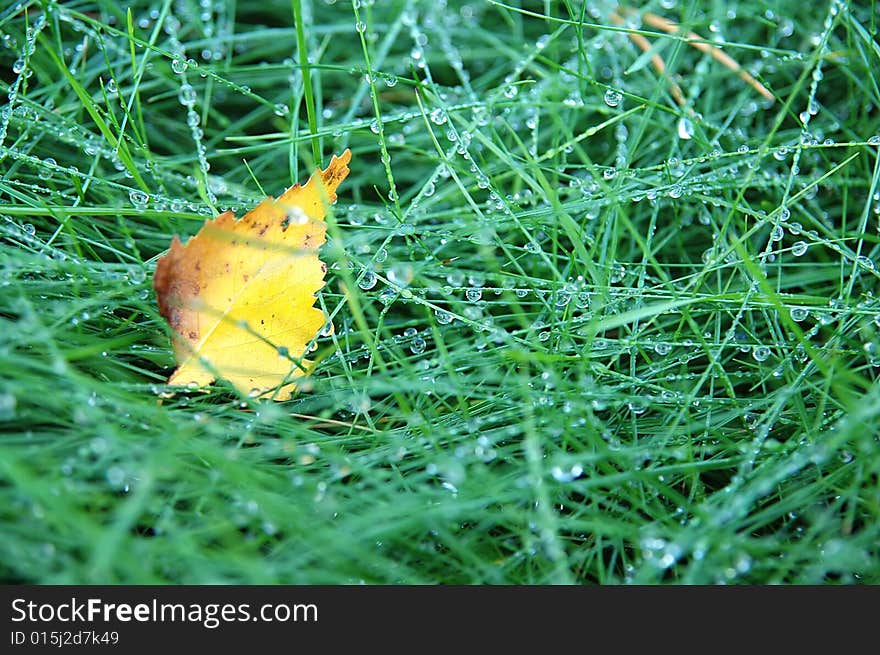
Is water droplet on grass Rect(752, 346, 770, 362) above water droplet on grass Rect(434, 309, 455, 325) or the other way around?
the other way around

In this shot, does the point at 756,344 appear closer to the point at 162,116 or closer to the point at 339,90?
the point at 339,90

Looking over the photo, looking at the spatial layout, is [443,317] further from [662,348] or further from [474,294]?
[662,348]

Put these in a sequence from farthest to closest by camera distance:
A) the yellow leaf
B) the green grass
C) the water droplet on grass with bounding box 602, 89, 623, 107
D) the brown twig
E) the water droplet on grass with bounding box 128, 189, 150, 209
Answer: the brown twig → the water droplet on grass with bounding box 602, 89, 623, 107 → the water droplet on grass with bounding box 128, 189, 150, 209 → the yellow leaf → the green grass

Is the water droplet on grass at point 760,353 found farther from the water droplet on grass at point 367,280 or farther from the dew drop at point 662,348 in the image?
the water droplet on grass at point 367,280

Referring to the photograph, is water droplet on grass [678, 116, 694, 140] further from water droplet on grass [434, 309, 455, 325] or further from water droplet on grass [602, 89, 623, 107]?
water droplet on grass [434, 309, 455, 325]

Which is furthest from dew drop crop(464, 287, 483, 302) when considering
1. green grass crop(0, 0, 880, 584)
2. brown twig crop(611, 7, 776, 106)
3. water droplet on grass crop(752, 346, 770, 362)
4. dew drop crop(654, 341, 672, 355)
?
brown twig crop(611, 7, 776, 106)

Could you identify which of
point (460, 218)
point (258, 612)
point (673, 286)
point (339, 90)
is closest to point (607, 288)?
point (673, 286)
